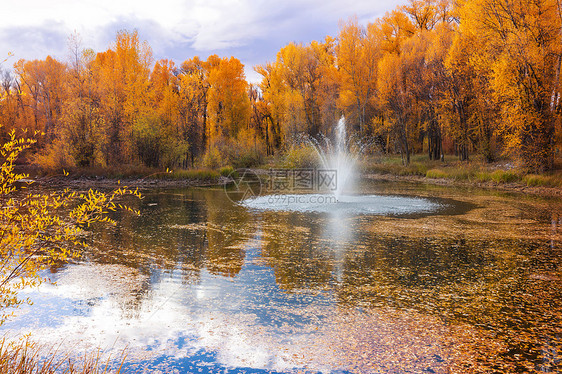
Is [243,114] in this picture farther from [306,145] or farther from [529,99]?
[529,99]

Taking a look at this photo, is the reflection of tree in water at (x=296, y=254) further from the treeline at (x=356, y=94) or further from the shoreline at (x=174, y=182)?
the treeline at (x=356, y=94)

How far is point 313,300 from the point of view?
18.4 feet

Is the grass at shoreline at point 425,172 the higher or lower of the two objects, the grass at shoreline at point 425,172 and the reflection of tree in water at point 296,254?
the higher

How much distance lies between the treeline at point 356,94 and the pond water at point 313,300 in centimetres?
1116

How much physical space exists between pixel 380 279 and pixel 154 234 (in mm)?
6276

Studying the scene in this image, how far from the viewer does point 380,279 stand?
257 inches

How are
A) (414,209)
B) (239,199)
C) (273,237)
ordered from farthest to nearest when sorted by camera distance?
1. (239,199)
2. (414,209)
3. (273,237)

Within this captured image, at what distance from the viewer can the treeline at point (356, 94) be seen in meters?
19.2


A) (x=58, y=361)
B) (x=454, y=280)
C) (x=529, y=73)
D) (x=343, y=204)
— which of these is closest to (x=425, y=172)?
(x=529, y=73)

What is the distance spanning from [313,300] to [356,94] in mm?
31837

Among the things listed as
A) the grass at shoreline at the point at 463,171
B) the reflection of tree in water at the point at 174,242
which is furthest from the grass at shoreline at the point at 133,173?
the grass at shoreline at the point at 463,171

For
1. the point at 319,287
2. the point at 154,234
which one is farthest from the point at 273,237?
the point at 319,287

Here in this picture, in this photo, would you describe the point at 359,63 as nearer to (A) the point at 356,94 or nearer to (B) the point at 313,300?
(A) the point at 356,94

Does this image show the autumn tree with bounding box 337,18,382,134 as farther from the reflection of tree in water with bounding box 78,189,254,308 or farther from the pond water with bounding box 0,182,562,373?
the pond water with bounding box 0,182,562,373
